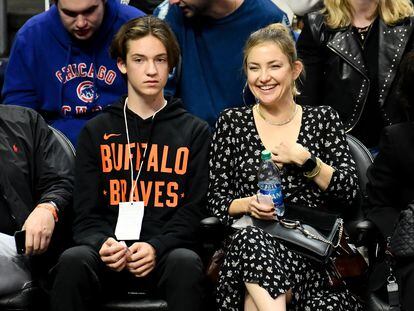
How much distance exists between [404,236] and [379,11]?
165 centimetres

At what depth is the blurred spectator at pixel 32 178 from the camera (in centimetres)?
431


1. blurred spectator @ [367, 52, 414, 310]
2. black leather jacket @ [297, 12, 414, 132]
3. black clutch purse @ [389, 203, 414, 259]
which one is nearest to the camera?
black clutch purse @ [389, 203, 414, 259]

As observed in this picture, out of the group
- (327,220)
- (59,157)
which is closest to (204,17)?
(59,157)

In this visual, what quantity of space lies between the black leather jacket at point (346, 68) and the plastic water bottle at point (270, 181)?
868mm

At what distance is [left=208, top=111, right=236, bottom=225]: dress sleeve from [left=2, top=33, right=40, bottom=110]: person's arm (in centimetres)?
113

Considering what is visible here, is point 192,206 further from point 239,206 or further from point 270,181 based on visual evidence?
point 270,181

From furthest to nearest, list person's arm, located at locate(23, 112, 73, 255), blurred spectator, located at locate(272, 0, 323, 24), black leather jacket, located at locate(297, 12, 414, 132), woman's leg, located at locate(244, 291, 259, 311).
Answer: blurred spectator, located at locate(272, 0, 323, 24)
black leather jacket, located at locate(297, 12, 414, 132)
person's arm, located at locate(23, 112, 73, 255)
woman's leg, located at locate(244, 291, 259, 311)

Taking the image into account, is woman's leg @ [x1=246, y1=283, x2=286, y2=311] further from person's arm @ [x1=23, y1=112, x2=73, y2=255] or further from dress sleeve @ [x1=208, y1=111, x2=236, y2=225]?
person's arm @ [x1=23, y1=112, x2=73, y2=255]

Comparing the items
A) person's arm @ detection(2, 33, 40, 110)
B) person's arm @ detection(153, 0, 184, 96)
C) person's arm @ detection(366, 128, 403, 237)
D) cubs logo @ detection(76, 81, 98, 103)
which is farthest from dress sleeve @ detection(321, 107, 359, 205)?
person's arm @ detection(2, 33, 40, 110)

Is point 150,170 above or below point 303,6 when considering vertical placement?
below

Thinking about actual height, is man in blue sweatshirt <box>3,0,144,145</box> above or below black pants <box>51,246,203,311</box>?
above

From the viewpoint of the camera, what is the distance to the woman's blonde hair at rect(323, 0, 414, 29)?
4930 millimetres

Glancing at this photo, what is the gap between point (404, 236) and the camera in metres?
3.70

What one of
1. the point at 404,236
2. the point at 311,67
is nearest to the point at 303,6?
the point at 311,67
